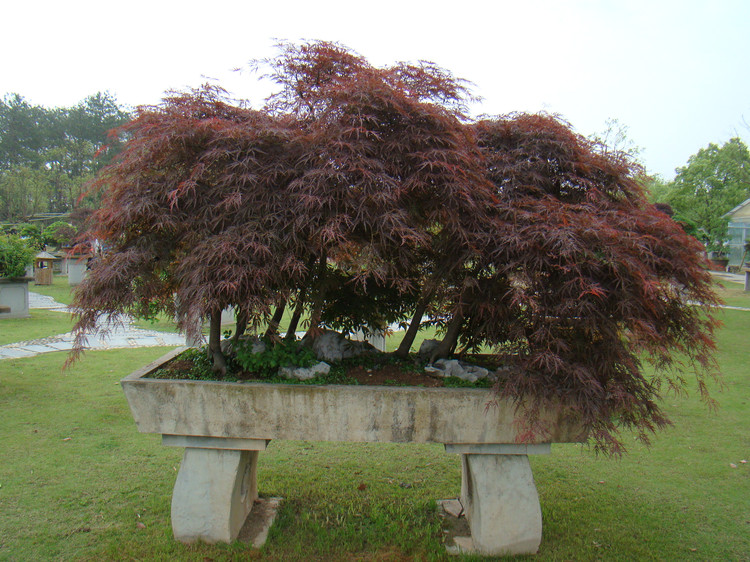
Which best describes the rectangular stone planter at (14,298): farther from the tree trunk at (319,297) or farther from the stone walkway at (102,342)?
the tree trunk at (319,297)

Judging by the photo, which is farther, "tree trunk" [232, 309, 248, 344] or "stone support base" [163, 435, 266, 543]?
"stone support base" [163, 435, 266, 543]

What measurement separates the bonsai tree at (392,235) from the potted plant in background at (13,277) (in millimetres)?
9918

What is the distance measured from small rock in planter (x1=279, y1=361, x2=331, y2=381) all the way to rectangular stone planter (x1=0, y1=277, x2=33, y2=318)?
10.7 m

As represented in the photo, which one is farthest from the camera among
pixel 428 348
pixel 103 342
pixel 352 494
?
pixel 103 342

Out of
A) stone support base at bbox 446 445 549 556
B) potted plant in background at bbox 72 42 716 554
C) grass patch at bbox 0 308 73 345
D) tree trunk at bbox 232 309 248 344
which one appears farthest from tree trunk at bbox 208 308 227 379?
grass patch at bbox 0 308 73 345

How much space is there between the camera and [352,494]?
396cm

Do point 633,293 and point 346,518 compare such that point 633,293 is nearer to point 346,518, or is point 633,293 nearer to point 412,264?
point 412,264

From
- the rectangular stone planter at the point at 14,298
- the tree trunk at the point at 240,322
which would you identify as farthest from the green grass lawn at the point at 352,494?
the rectangular stone planter at the point at 14,298

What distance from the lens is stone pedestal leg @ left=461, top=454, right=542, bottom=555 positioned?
3.10 meters

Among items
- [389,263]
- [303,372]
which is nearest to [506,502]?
[303,372]

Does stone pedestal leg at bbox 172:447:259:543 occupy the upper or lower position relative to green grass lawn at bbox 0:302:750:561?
upper

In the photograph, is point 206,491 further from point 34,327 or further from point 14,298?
point 14,298

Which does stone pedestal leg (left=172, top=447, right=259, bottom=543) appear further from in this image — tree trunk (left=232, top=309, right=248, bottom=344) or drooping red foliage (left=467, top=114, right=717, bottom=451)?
drooping red foliage (left=467, top=114, right=717, bottom=451)

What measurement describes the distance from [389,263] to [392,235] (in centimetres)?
15
